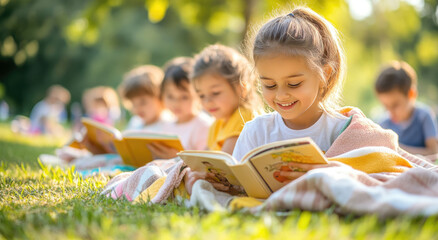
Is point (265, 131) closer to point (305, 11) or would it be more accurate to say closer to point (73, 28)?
point (305, 11)

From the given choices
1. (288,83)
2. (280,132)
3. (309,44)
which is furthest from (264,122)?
(309,44)

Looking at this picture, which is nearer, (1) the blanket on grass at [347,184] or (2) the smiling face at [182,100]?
(1) the blanket on grass at [347,184]

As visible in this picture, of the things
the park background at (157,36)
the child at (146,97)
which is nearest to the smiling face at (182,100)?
the child at (146,97)

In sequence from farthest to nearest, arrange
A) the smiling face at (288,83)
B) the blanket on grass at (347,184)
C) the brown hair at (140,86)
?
the brown hair at (140,86) < the smiling face at (288,83) < the blanket on grass at (347,184)

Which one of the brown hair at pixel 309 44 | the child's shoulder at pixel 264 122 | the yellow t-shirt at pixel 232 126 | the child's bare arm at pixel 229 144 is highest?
the brown hair at pixel 309 44

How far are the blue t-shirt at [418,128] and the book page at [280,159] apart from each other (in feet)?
11.1

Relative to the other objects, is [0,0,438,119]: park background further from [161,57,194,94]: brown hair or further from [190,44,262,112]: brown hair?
[161,57,194,94]: brown hair

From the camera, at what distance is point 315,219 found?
154 centimetres

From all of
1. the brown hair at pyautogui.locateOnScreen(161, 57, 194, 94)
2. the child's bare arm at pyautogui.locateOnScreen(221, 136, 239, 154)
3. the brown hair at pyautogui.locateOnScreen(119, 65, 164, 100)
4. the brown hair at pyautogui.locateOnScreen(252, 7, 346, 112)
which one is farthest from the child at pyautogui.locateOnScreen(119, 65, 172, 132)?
the brown hair at pyautogui.locateOnScreen(252, 7, 346, 112)

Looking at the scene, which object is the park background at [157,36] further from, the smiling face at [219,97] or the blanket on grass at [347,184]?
the blanket on grass at [347,184]

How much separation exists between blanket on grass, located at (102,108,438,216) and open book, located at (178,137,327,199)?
0.31 ft

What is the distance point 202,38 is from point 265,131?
1160cm

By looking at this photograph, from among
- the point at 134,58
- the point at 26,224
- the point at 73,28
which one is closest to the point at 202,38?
the point at 134,58

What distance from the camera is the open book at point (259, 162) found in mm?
1807
